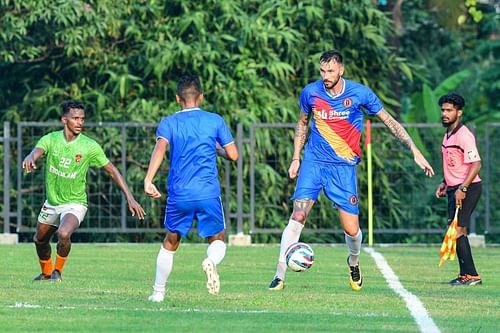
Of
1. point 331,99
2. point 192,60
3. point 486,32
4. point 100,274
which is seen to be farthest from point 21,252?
point 486,32

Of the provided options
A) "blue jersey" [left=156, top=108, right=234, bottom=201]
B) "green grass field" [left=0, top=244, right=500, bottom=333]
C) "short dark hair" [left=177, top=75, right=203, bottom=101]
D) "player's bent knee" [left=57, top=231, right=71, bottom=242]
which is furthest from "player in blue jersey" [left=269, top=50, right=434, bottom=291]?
"player's bent knee" [left=57, top=231, right=71, bottom=242]

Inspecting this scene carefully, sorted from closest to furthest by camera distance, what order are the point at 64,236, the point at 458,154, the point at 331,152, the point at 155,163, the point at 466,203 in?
the point at 155,163 → the point at 331,152 → the point at 64,236 → the point at 458,154 → the point at 466,203

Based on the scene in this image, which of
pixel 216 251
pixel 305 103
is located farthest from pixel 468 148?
pixel 216 251

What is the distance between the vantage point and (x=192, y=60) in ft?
83.6

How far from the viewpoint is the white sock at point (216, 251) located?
11.7 m

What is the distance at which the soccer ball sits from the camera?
1304cm

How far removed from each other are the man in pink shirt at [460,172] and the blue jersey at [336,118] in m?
1.37

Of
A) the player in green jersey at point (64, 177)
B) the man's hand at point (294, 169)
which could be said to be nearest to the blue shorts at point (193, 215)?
the man's hand at point (294, 169)

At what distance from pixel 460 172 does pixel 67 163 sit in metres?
3.91

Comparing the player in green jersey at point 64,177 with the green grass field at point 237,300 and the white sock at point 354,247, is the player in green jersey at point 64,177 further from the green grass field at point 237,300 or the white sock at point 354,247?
the white sock at point 354,247

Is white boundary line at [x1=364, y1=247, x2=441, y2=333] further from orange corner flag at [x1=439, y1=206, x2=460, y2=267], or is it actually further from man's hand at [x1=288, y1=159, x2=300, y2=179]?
man's hand at [x1=288, y1=159, x2=300, y2=179]

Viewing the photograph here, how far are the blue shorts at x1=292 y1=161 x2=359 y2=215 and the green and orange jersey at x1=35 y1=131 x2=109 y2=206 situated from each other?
2198 millimetres

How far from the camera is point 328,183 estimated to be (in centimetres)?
1363

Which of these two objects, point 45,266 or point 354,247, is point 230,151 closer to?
point 354,247
